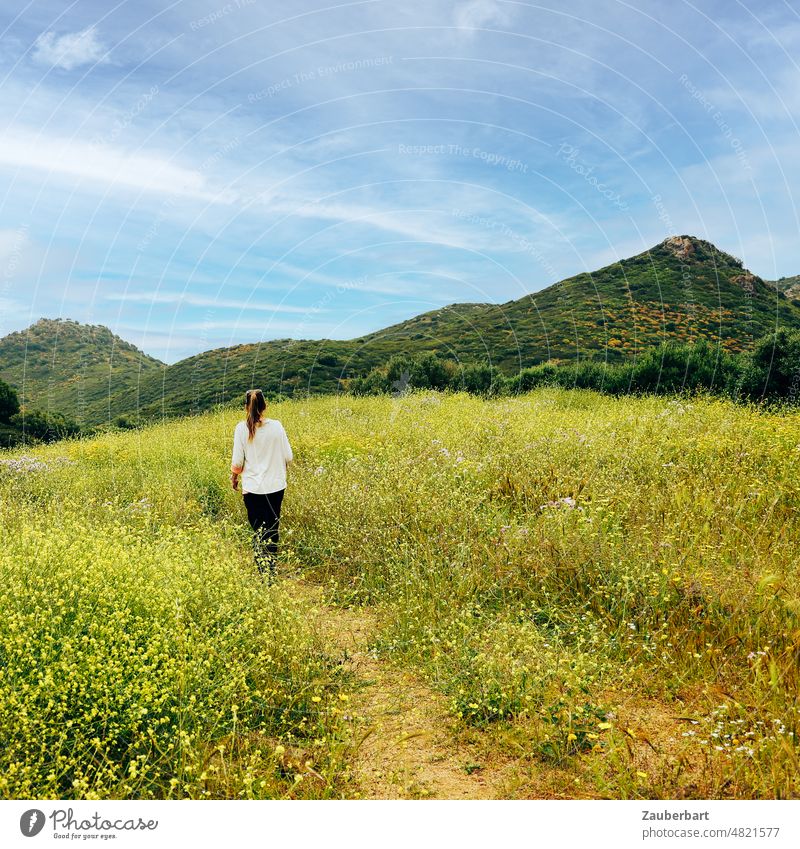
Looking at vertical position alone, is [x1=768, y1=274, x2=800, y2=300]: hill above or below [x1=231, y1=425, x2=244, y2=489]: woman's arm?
above

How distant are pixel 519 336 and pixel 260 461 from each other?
99.1 ft

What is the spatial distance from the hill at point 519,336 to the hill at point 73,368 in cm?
21

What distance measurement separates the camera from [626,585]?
14.9 feet

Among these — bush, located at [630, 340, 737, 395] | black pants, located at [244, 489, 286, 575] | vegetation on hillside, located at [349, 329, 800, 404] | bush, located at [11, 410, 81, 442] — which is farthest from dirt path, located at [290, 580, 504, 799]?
bush, located at [11, 410, 81, 442]

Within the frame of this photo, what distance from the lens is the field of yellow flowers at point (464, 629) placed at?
121 inches

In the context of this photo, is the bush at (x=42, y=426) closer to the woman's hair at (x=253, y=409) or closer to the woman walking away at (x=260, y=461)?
the woman walking away at (x=260, y=461)

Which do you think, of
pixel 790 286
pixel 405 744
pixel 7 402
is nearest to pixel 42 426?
pixel 7 402

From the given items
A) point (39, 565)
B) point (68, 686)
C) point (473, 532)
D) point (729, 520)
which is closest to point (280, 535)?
point (473, 532)

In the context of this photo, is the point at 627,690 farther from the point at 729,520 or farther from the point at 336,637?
the point at 729,520

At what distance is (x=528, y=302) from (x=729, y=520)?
42292 mm

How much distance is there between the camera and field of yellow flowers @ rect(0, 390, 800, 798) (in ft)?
10.1

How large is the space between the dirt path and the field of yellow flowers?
4.4 inches

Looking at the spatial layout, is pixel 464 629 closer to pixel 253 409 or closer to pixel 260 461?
pixel 260 461

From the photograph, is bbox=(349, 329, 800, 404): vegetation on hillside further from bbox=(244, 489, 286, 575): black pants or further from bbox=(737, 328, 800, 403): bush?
bbox=(244, 489, 286, 575): black pants
